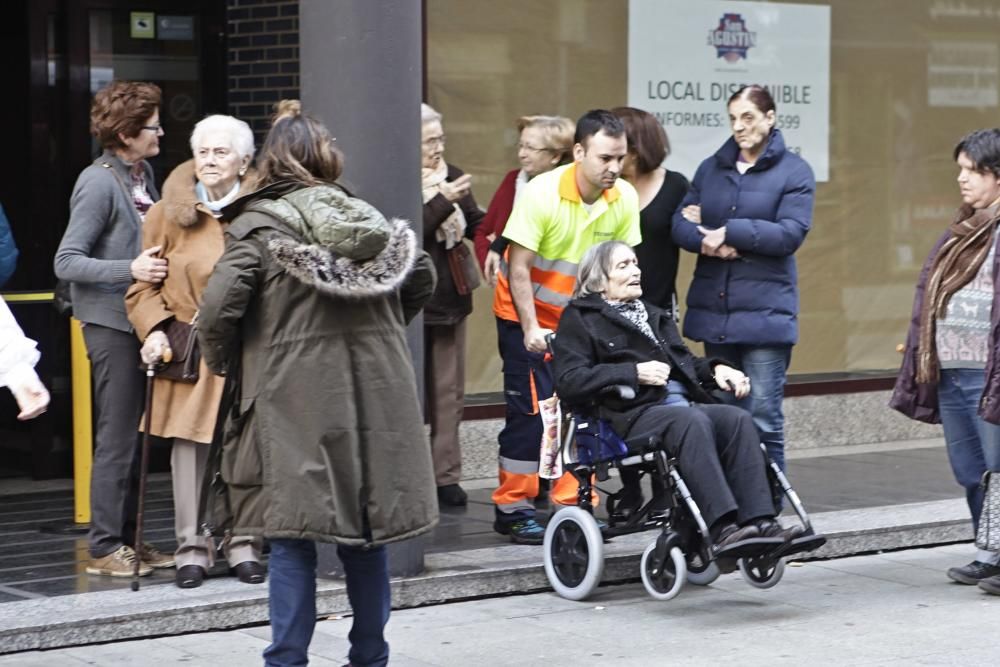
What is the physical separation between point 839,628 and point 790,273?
6.42 feet

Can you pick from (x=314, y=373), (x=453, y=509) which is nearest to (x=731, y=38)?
(x=453, y=509)

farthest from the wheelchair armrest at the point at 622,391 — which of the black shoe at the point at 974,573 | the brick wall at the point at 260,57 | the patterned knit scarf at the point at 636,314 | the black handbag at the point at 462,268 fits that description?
the brick wall at the point at 260,57

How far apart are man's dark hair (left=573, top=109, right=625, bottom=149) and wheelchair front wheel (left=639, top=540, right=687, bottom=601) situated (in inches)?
69.1

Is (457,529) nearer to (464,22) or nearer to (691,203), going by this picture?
(691,203)

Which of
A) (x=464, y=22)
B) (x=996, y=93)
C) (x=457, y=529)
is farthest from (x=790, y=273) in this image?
(x=996, y=93)

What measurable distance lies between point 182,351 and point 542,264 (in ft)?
5.66

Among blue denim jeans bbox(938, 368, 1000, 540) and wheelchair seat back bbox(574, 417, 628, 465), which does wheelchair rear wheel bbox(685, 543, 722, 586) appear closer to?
wheelchair seat back bbox(574, 417, 628, 465)

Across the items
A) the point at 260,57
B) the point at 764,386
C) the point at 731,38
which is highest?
the point at 731,38

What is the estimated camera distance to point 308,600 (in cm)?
552

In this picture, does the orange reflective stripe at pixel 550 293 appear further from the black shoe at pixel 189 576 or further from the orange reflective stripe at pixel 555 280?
the black shoe at pixel 189 576

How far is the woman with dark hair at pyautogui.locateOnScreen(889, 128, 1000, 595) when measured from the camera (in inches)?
294

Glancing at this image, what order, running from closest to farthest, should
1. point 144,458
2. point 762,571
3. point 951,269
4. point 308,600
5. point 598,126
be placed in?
point 308,600 < point 144,458 < point 762,571 < point 951,269 < point 598,126

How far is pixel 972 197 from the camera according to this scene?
755 cm

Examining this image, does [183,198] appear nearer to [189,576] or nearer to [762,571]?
[189,576]
